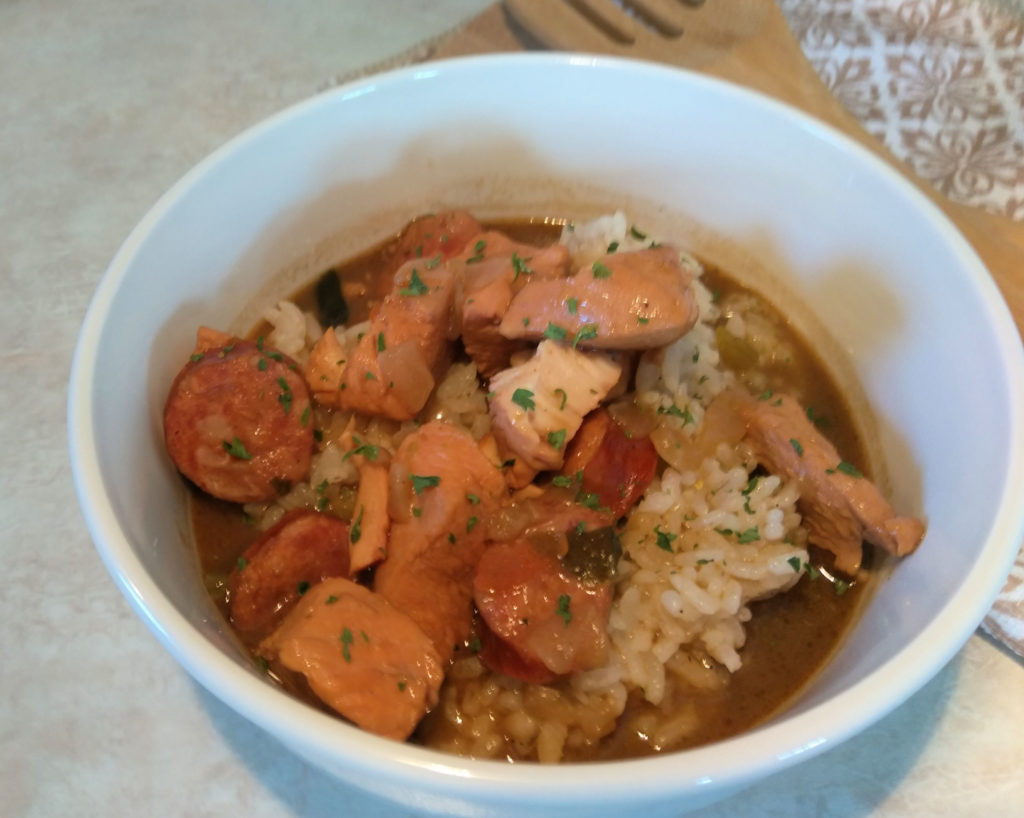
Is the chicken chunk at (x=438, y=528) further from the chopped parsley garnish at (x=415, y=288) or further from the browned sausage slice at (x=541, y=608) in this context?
the chopped parsley garnish at (x=415, y=288)

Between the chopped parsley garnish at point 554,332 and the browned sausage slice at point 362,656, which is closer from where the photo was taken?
the browned sausage slice at point 362,656

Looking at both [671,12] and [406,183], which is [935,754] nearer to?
[406,183]

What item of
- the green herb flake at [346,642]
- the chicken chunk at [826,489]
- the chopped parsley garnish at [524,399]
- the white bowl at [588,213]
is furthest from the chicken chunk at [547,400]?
the white bowl at [588,213]

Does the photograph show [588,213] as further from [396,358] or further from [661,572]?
[661,572]

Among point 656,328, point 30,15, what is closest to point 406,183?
point 656,328

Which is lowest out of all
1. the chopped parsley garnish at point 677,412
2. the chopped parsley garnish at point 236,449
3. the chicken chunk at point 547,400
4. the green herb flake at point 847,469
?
the chopped parsley garnish at point 236,449

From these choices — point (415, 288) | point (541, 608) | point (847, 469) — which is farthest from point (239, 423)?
point (847, 469)

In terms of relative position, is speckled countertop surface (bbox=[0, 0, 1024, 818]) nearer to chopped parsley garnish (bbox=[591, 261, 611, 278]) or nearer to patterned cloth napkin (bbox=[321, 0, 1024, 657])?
patterned cloth napkin (bbox=[321, 0, 1024, 657])
